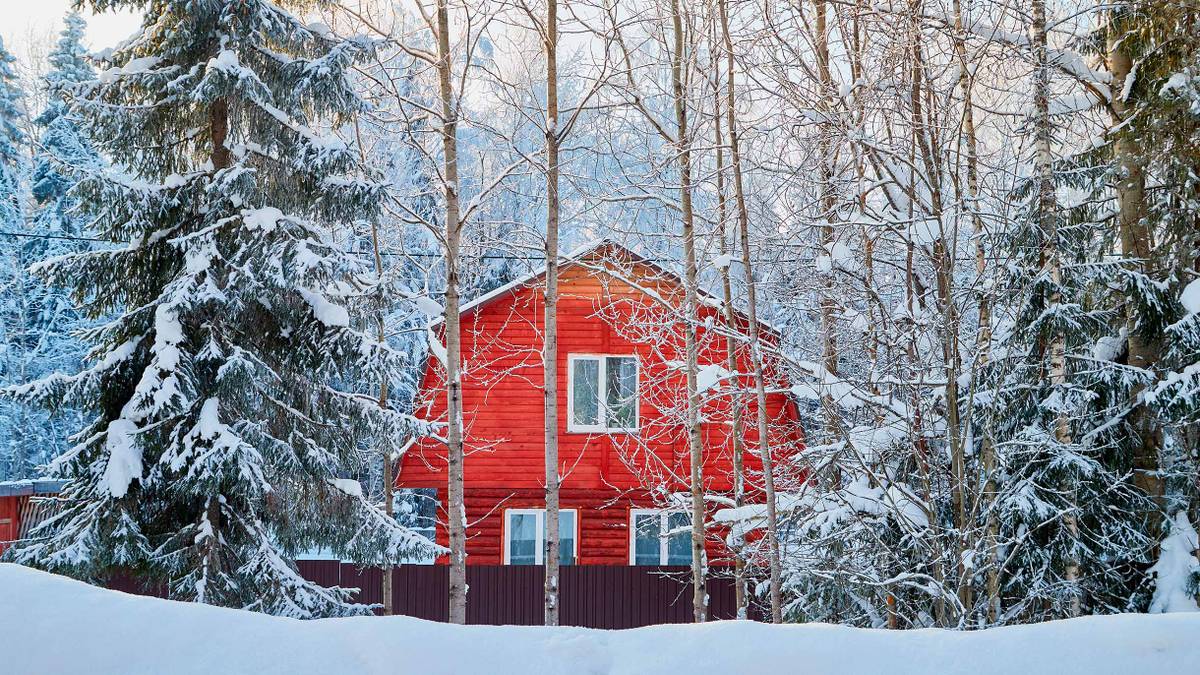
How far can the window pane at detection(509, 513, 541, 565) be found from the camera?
598 inches

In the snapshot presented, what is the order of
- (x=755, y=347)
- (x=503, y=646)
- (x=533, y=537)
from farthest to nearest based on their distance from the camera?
(x=533, y=537), (x=755, y=347), (x=503, y=646)

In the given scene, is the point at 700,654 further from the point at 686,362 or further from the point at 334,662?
the point at 686,362

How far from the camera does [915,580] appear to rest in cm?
692

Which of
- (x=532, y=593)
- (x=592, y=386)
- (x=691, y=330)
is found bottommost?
(x=532, y=593)

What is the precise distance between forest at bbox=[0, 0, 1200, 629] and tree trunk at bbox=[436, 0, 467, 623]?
0.15 feet

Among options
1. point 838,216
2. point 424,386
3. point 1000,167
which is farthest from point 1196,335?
point 424,386

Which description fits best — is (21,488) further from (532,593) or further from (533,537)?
(532,593)

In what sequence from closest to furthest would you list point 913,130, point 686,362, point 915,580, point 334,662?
point 334,662 → point 913,130 → point 915,580 → point 686,362

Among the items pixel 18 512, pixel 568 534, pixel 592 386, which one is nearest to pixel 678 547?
pixel 568 534

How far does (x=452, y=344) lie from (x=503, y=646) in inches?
288

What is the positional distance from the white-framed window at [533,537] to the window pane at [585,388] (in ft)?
5.05

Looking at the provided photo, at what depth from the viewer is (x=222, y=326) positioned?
26.2 feet

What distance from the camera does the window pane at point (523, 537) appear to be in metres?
15.2

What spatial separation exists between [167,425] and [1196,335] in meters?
8.06
